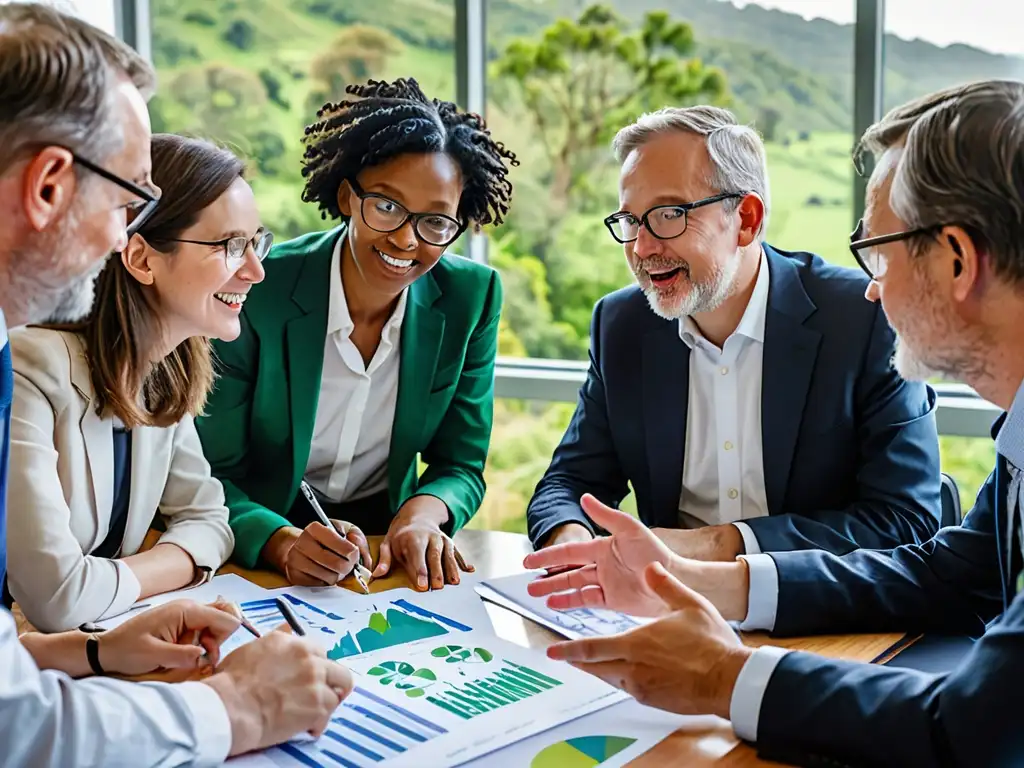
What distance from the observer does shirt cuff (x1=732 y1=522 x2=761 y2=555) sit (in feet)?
6.33

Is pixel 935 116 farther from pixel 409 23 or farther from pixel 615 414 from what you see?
pixel 409 23

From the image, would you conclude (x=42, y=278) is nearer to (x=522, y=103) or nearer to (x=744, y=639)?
(x=744, y=639)

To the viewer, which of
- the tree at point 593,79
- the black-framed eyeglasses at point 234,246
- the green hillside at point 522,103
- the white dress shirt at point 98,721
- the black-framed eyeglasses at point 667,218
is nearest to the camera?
the white dress shirt at point 98,721

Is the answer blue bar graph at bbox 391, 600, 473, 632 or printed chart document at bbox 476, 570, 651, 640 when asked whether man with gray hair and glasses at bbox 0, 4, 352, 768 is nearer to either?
blue bar graph at bbox 391, 600, 473, 632

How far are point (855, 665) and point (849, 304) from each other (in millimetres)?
1050

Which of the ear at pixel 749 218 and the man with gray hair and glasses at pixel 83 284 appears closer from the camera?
the man with gray hair and glasses at pixel 83 284

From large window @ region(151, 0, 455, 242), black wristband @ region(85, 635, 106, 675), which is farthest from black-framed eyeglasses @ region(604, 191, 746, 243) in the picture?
large window @ region(151, 0, 455, 242)

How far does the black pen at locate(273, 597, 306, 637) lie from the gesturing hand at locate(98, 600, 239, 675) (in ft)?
0.35

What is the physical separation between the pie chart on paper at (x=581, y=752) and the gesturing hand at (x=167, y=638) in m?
0.49

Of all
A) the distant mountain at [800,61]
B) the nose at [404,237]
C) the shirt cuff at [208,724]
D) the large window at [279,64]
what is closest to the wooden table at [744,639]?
the shirt cuff at [208,724]

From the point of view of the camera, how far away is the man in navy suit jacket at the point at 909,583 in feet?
4.07

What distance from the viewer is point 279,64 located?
4.31 metres

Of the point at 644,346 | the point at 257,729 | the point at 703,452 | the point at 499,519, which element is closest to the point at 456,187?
the point at 644,346

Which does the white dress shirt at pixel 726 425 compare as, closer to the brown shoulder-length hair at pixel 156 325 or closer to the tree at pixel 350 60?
the brown shoulder-length hair at pixel 156 325
